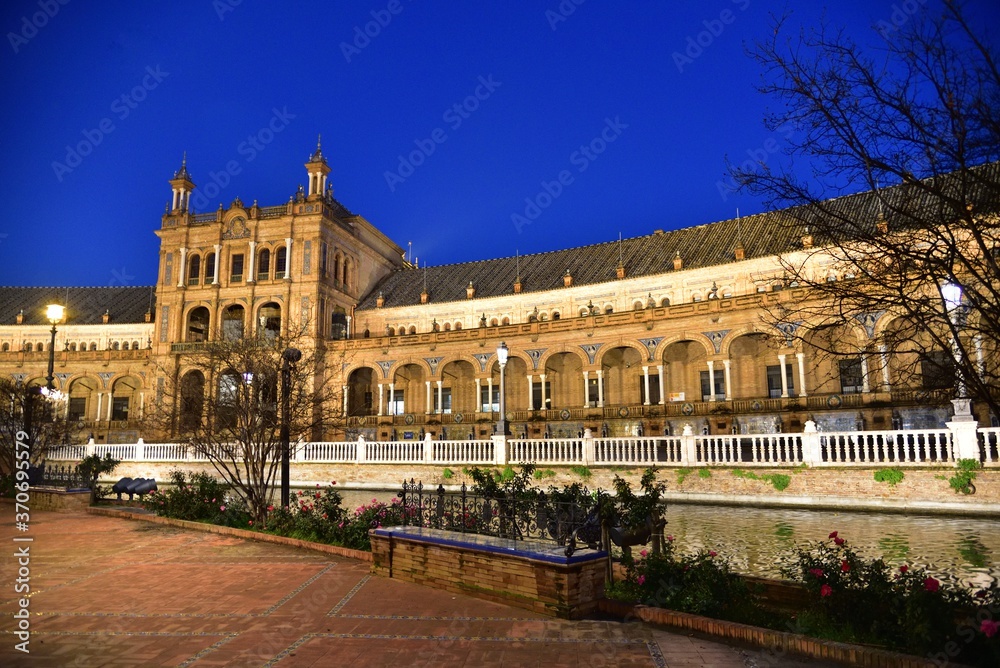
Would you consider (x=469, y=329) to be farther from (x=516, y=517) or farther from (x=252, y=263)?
(x=516, y=517)

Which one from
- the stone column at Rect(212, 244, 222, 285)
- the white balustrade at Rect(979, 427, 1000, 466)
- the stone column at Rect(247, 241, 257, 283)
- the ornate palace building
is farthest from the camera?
the stone column at Rect(212, 244, 222, 285)

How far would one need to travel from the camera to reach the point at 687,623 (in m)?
6.60

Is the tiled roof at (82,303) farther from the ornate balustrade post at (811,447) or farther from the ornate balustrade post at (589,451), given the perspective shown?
the ornate balustrade post at (811,447)

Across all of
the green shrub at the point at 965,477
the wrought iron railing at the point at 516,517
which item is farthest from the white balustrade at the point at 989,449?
the wrought iron railing at the point at 516,517

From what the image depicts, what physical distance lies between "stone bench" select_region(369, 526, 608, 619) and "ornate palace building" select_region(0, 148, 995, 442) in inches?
869

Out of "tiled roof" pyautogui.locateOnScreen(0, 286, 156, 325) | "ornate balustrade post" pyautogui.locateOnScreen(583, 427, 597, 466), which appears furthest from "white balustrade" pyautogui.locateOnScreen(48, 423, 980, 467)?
"tiled roof" pyautogui.locateOnScreen(0, 286, 156, 325)

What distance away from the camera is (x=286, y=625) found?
6.73 m

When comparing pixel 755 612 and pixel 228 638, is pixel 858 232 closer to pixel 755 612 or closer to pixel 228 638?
pixel 755 612

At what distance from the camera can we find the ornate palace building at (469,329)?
113 ft

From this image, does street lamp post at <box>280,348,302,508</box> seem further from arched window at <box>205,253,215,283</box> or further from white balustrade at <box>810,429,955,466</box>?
arched window at <box>205,253,215,283</box>

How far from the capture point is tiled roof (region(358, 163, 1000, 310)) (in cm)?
3997

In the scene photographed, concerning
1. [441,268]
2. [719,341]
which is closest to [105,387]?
[441,268]

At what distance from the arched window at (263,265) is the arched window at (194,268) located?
5.13 m

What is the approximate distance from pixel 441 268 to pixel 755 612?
50105 millimetres
